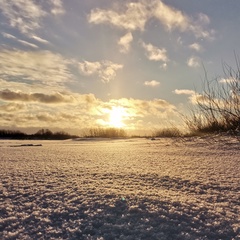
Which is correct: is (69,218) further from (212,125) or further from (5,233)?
(212,125)

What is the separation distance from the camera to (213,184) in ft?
4.43

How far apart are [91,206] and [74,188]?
0.28 meters

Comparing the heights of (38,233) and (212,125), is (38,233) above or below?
below

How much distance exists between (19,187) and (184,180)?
0.78 meters

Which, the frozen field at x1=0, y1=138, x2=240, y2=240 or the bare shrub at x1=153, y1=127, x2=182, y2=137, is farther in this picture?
the bare shrub at x1=153, y1=127, x2=182, y2=137

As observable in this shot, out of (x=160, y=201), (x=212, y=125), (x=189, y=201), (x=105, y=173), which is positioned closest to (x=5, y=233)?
(x=160, y=201)

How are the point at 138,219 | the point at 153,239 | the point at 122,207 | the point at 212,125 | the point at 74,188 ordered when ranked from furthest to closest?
the point at 212,125 < the point at 74,188 < the point at 122,207 < the point at 138,219 < the point at 153,239

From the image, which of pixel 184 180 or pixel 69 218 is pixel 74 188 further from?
pixel 184 180

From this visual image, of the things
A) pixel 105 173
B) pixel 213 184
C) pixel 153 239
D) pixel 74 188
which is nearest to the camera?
pixel 153 239

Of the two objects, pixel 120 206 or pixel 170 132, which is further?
pixel 170 132

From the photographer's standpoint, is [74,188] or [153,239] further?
[74,188]

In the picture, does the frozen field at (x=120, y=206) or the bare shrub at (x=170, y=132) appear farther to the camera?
the bare shrub at (x=170, y=132)

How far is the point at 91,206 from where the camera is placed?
0.98 metres

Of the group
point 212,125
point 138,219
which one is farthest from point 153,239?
point 212,125
